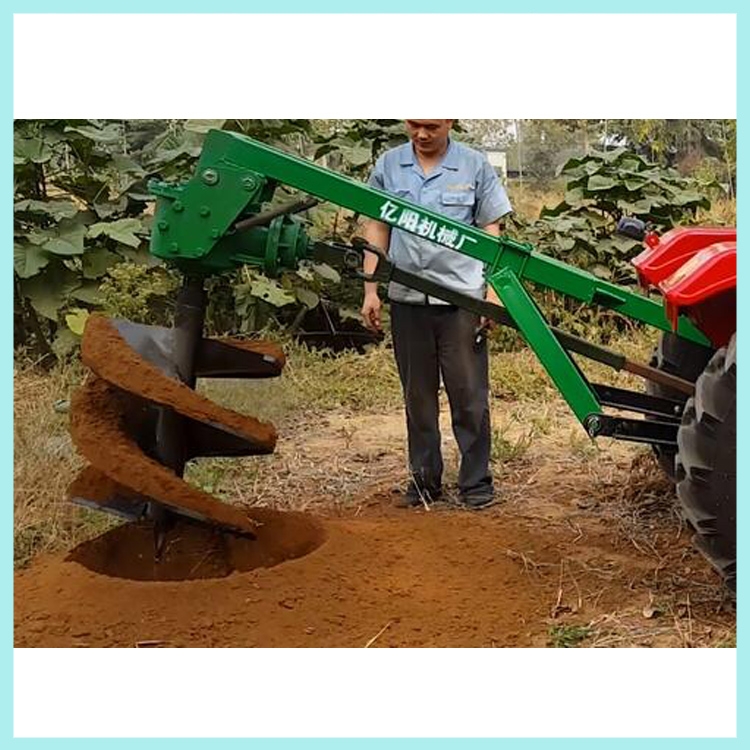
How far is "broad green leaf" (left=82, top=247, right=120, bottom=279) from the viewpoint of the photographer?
23.0 feet

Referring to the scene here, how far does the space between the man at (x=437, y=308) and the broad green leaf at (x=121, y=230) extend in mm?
2697

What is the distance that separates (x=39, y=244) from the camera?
6840mm

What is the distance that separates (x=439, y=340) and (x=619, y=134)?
6.23 m

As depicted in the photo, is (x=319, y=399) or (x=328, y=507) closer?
(x=328, y=507)

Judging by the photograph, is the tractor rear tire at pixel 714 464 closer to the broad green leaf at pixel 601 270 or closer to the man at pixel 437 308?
the man at pixel 437 308

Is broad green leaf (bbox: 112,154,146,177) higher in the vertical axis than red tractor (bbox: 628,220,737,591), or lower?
higher

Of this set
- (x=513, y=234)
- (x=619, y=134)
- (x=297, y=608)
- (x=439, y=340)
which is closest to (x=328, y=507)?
(x=439, y=340)

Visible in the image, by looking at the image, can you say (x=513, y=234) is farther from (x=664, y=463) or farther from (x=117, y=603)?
(x=117, y=603)

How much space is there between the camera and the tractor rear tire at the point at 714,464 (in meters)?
3.12

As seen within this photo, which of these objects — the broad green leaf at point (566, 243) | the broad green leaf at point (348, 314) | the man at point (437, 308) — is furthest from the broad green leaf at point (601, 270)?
the man at point (437, 308)

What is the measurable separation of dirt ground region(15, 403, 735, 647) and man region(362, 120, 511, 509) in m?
0.22

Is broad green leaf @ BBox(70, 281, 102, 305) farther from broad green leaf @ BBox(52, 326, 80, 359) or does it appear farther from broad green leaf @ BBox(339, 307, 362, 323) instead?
broad green leaf @ BBox(339, 307, 362, 323)

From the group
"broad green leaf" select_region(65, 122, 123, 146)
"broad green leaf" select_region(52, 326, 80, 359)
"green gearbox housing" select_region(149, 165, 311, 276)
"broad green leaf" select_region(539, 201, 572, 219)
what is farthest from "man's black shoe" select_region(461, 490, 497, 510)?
"broad green leaf" select_region(539, 201, 572, 219)

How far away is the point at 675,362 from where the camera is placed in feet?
13.5
